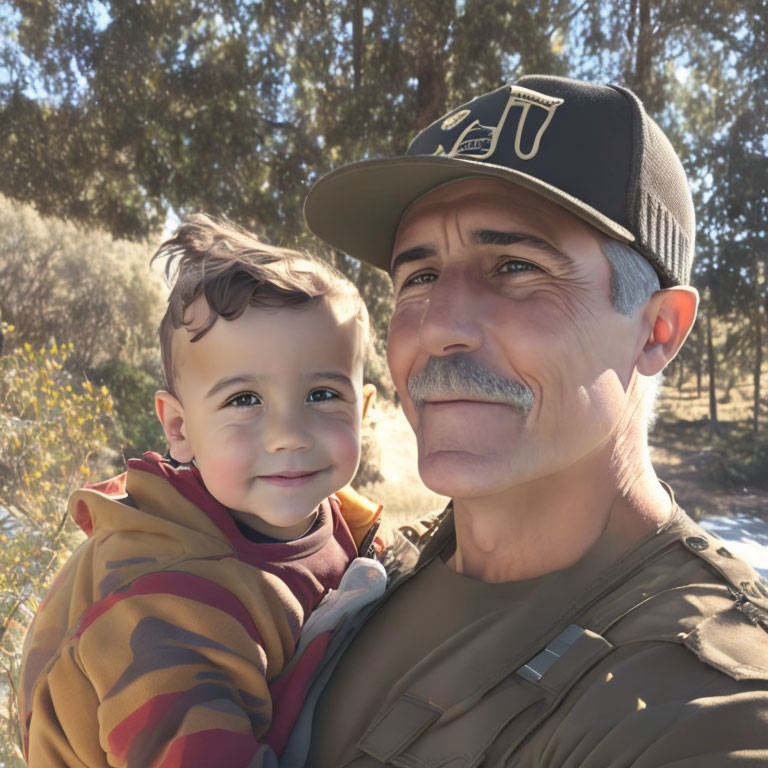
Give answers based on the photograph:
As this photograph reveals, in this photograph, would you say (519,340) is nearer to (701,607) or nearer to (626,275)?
(626,275)

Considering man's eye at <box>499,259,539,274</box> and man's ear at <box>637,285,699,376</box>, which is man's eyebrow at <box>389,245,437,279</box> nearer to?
man's eye at <box>499,259,539,274</box>

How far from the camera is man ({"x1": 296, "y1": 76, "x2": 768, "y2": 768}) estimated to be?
1.36 meters

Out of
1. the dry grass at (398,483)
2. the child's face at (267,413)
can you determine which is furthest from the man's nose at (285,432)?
the dry grass at (398,483)

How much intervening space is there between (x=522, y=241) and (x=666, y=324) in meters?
0.41

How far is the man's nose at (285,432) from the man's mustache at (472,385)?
1.12 feet

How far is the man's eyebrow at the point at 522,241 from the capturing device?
5.60ft

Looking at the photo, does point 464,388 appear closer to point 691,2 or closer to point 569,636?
point 569,636

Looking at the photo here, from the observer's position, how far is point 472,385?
167cm

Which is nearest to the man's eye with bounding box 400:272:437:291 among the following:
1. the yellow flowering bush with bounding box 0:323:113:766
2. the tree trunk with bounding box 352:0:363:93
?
the yellow flowering bush with bounding box 0:323:113:766

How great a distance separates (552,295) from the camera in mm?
1690

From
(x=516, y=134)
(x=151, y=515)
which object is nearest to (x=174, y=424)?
(x=151, y=515)

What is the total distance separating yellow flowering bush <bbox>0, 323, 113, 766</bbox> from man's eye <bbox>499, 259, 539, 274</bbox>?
3292 mm

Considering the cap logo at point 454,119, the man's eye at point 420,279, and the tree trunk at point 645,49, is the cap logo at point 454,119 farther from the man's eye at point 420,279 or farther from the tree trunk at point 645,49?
the tree trunk at point 645,49

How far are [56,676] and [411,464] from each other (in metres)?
12.2
